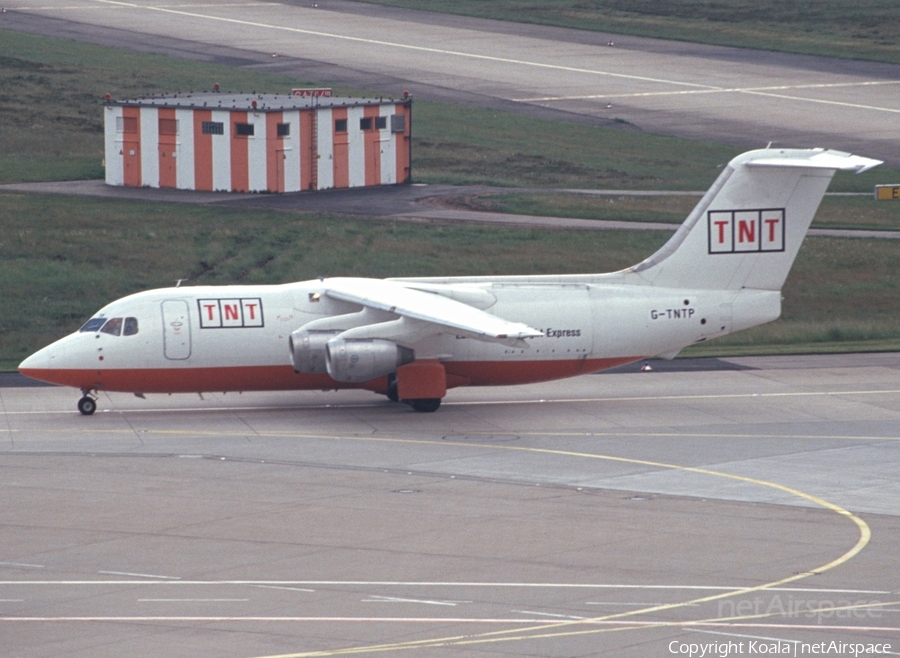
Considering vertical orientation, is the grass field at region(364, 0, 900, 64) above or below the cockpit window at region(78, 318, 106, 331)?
above

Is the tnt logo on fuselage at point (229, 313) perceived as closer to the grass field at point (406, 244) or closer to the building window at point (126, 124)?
the grass field at point (406, 244)

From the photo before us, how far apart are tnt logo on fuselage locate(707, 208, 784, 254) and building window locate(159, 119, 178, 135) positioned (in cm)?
3016

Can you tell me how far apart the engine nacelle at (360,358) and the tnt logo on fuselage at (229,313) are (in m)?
2.27

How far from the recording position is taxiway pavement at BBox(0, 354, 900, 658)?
18.8m

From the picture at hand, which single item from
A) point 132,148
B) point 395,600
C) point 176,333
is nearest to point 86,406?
point 176,333

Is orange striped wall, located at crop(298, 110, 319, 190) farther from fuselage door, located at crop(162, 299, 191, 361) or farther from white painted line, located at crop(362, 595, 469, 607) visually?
white painted line, located at crop(362, 595, 469, 607)

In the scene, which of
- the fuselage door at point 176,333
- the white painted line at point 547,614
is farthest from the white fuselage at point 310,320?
the white painted line at point 547,614

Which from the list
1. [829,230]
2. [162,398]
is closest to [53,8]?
[829,230]

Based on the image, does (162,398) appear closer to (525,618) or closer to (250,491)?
(250,491)

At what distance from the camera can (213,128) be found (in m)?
59.5

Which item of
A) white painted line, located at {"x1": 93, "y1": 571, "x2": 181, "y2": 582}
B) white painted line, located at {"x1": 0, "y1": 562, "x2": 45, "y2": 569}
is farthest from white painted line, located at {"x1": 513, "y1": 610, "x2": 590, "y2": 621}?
white painted line, located at {"x1": 0, "y1": 562, "x2": 45, "y2": 569}

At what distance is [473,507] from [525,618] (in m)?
7.00

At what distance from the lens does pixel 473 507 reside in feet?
85.3

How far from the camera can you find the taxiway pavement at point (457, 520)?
18750 millimetres
